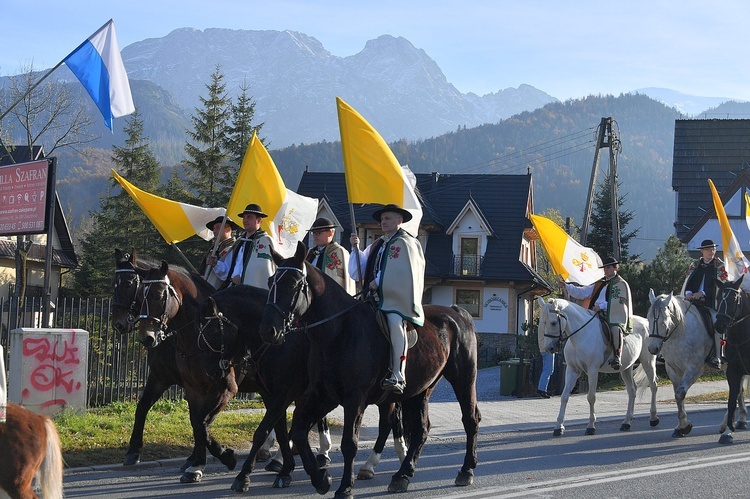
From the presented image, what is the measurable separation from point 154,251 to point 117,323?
37733mm

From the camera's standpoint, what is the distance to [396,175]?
10617 millimetres

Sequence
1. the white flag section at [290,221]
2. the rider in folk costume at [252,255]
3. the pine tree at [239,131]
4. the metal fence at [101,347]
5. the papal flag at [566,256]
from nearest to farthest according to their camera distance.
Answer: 1. the rider in folk costume at [252,255]
2. the white flag section at [290,221]
3. the metal fence at [101,347]
4. the papal flag at [566,256]
5. the pine tree at [239,131]

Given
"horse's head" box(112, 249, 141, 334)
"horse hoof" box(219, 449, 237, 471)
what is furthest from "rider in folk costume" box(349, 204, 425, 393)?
"horse's head" box(112, 249, 141, 334)

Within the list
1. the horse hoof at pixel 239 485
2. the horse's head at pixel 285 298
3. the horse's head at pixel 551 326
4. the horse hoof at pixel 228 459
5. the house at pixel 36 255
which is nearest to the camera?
the horse's head at pixel 285 298

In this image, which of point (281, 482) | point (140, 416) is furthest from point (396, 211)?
point (140, 416)

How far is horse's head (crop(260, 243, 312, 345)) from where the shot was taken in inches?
325

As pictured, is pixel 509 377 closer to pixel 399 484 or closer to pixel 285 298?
pixel 399 484

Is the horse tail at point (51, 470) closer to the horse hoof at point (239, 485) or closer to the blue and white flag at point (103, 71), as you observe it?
the horse hoof at point (239, 485)

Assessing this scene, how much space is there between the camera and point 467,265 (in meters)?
46.9

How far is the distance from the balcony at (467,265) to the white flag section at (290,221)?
3351 cm

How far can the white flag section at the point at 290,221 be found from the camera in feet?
43.1

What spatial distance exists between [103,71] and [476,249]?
3350cm

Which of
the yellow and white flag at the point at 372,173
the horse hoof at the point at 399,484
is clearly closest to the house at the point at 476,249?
the yellow and white flag at the point at 372,173

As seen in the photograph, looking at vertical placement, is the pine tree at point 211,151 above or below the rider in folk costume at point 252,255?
above
